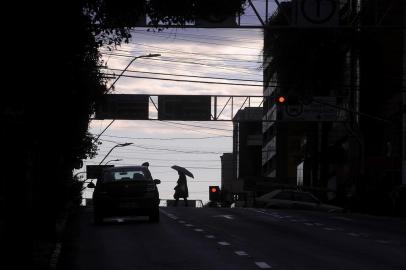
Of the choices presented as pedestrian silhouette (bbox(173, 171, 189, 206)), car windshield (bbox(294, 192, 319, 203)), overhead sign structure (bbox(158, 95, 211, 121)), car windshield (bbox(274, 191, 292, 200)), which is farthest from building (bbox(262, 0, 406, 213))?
pedestrian silhouette (bbox(173, 171, 189, 206))

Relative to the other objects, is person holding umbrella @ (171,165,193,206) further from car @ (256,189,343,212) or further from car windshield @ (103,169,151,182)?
car windshield @ (103,169,151,182)

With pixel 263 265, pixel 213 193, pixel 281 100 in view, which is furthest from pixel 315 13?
pixel 213 193

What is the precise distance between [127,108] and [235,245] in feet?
152

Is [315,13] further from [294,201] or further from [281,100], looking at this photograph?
[294,201]

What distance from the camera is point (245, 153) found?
142m

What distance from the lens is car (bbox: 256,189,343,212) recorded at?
167 feet

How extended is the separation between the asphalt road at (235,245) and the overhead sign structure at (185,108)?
109ft

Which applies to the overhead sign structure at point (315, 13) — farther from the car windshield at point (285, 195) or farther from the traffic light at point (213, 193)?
the traffic light at point (213, 193)

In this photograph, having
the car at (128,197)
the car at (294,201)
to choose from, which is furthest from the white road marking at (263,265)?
the car at (294,201)

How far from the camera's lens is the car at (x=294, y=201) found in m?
51.0

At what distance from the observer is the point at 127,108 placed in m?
67.6

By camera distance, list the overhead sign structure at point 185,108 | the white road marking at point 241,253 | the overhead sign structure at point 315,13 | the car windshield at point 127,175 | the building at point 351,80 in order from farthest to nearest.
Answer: the overhead sign structure at point 185,108, the building at point 351,80, the overhead sign structure at point 315,13, the car windshield at point 127,175, the white road marking at point 241,253

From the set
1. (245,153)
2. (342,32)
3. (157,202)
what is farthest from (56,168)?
(245,153)

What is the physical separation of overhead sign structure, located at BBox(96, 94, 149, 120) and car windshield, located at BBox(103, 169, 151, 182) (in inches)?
1366
